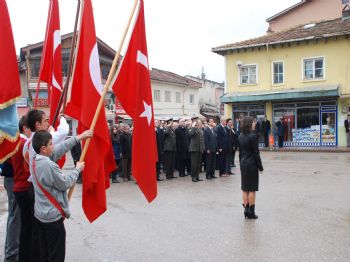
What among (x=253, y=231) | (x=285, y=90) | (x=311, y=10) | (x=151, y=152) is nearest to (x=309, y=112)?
(x=285, y=90)

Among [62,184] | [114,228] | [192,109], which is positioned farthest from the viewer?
[192,109]

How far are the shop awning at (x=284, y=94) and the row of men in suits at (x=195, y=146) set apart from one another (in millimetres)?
12719

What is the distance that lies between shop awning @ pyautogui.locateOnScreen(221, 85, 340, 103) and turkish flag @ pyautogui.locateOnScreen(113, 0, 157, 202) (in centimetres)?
2227

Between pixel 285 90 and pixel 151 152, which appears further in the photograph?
pixel 285 90

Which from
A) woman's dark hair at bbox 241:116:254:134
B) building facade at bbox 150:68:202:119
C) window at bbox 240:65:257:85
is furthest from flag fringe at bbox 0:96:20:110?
building facade at bbox 150:68:202:119

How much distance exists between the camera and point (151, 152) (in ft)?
16.9

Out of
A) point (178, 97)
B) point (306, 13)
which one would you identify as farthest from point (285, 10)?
point (178, 97)

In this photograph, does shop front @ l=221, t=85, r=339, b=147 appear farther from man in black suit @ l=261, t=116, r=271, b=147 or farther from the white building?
the white building

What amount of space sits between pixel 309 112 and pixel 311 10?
530 inches

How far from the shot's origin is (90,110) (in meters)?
4.68

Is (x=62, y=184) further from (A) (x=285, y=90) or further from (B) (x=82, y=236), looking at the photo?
(A) (x=285, y=90)

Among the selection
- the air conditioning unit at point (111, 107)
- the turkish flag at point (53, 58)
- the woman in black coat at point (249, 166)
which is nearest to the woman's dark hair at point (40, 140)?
the turkish flag at point (53, 58)

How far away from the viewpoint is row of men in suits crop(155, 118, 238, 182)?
12969 millimetres

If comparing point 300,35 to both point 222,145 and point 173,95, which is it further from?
point 173,95
